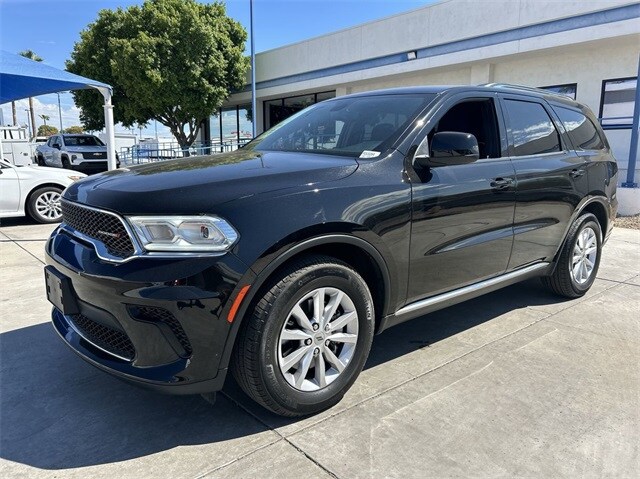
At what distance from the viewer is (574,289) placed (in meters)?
4.65

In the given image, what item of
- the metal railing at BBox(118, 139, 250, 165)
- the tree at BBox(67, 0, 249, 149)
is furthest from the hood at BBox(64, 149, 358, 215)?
the metal railing at BBox(118, 139, 250, 165)

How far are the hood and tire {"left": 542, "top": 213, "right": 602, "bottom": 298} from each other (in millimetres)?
2605

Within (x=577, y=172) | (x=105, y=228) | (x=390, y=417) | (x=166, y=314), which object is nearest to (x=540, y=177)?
(x=577, y=172)

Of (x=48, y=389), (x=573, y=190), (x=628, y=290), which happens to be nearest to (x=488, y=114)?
(x=573, y=190)

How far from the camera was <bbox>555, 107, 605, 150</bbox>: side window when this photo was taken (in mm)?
4461

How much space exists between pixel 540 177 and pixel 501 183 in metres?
0.56

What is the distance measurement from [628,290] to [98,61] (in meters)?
24.4

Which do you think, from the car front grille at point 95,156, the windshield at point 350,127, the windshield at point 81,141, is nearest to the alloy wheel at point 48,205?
the windshield at point 350,127

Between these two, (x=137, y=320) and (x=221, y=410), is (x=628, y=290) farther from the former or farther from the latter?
(x=137, y=320)

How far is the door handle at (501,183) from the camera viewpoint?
11.4 feet

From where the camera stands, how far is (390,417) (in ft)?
8.77

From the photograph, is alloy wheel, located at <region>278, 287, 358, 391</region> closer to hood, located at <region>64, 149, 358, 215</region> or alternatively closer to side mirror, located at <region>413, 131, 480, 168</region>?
hood, located at <region>64, 149, 358, 215</region>

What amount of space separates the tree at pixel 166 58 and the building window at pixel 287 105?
2148mm

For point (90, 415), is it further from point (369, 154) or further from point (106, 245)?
point (369, 154)
